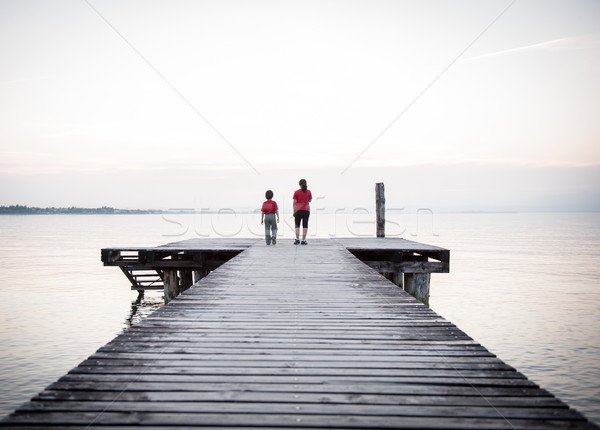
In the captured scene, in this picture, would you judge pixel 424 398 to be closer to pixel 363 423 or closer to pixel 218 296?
pixel 363 423

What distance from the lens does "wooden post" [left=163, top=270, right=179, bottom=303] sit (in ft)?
49.2

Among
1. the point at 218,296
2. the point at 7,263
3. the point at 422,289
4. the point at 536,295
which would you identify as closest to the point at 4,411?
the point at 218,296

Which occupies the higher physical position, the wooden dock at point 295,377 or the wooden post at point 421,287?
the wooden dock at point 295,377

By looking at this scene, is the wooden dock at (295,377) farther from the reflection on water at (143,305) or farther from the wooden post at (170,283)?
the reflection on water at (143,305)

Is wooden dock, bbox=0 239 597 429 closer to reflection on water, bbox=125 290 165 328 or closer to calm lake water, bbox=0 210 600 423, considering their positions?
calm lake water, bbox=0 210 600 423

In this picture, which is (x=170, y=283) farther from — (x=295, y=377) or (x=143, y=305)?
(x=295, y=377)

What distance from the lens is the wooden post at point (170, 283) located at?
591 inches

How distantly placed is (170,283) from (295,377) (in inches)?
505

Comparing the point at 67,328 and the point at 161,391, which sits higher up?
the point at 161,391

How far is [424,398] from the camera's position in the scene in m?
2.88

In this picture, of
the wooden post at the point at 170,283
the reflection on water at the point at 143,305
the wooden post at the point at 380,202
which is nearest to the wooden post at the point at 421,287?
the wooden post at the point at 380,202

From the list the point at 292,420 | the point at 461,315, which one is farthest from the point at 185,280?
the point at 292,420

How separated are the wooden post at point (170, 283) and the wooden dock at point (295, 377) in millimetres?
9986

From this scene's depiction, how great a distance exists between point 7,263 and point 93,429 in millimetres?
38137
